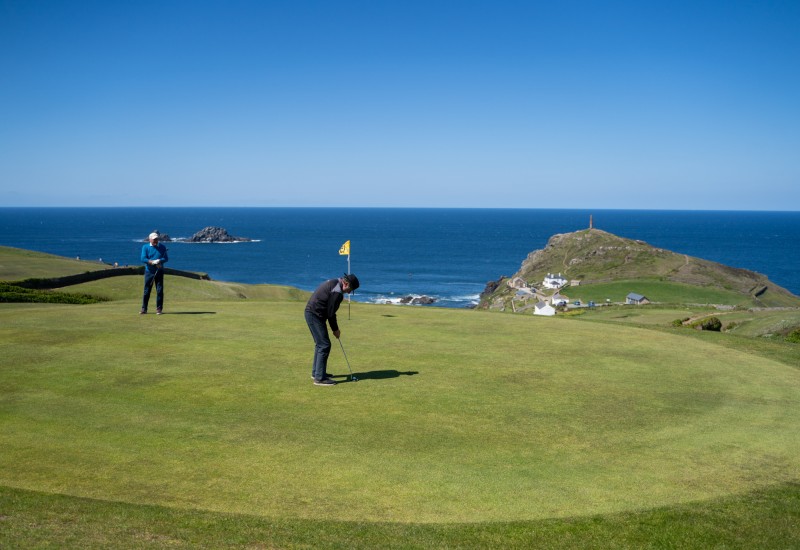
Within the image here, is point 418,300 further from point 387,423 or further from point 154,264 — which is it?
point 387,423

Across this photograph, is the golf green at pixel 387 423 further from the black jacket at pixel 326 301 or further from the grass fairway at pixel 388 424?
the black jacket at pixel 326 301

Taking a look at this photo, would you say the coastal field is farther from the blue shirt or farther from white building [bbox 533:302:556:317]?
white building [bbox 533:302:556:317]

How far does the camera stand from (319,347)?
13.2 metres

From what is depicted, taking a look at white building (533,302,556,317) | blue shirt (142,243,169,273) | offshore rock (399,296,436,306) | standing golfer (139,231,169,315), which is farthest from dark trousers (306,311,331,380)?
offshore rock (399,296,436,306)

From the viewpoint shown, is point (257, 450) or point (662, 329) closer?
point (257, 450)

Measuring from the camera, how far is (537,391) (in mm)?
12547

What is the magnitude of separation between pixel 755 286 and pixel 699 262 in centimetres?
1661

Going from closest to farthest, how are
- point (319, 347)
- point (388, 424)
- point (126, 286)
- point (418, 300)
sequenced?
point (388, 424) → point (319, 347) → point (126, 286) → point (418, 300)

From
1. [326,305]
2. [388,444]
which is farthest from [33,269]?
Result: [388,444]

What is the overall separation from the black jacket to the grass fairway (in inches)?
49.5

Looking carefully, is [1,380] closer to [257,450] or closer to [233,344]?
[233,344]

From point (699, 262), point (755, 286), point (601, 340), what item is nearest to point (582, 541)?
point (601, 340)

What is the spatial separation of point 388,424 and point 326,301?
14.1 ft

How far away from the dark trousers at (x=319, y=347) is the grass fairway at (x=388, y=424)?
0.50 metres
